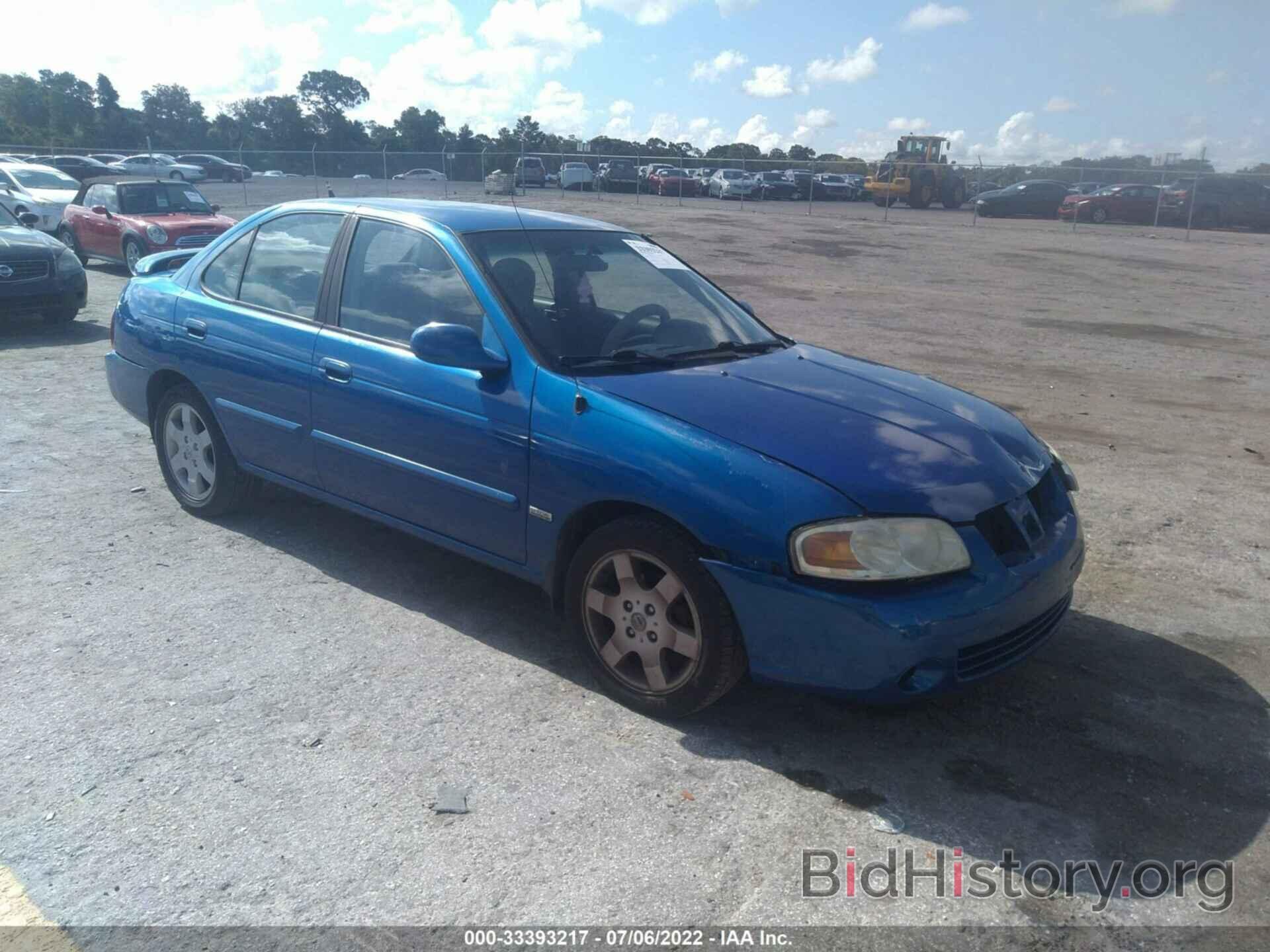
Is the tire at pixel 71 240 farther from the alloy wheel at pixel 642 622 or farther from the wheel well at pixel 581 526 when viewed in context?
the alloy wheel at pixel 642 622

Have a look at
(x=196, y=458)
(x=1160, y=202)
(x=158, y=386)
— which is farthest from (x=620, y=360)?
(x=1160, y=202)

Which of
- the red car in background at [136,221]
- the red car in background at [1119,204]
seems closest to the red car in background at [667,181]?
the red car in background at [1119,204]

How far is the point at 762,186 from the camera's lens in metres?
43.9

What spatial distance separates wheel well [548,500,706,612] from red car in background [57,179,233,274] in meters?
12.6

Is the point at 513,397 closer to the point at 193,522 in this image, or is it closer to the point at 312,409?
the point at 312,409

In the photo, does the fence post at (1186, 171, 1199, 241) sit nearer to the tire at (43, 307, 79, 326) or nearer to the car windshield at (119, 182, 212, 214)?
the car windshield at (119, 182, 212, 214)

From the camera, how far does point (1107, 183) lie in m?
37.4

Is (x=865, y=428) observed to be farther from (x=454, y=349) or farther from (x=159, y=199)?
(x=159, y=199)

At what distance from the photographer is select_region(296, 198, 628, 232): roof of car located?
467 centimetres

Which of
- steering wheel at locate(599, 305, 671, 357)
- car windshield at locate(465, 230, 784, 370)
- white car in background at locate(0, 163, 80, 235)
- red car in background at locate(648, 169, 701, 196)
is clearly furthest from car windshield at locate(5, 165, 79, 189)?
red car in background at locate(648, 169, 701, 196)

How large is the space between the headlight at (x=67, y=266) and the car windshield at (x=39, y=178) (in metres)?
12.2

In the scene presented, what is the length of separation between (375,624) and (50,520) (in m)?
Answer: 2.34

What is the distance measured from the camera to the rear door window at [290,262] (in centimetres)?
496

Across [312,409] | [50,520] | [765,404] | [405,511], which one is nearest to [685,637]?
[765,404]
